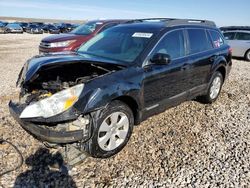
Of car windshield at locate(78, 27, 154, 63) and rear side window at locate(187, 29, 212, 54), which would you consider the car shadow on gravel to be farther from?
rear side window at locate(187, 29, 212, 54)

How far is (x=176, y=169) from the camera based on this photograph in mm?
3559

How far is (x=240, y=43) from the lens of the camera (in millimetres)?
13914

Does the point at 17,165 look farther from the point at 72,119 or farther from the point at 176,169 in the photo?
the point at 176,169

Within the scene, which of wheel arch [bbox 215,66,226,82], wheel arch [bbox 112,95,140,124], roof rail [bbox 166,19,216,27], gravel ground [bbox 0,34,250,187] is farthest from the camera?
wheel arch [bbox 215,66,226,82]

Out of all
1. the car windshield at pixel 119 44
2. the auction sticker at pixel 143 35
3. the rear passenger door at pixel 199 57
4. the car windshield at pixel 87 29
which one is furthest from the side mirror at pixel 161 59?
the car windshield at pixel 87 29

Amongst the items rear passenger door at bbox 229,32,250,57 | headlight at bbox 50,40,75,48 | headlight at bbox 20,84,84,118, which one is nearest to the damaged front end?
headlight at bbox 20,84,84,118

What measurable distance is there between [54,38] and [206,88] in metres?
6.53

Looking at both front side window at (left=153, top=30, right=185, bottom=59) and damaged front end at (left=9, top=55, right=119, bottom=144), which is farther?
front side window at (left=153, top=30, right=185, bottom=59)

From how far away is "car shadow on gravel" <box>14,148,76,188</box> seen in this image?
3.16 m

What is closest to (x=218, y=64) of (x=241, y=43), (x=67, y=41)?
(x=67, y=41)

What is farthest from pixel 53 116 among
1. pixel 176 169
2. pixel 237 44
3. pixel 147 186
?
pixel 237 44

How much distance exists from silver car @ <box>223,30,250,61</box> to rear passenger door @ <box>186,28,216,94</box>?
30.4ft

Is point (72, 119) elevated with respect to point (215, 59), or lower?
lower

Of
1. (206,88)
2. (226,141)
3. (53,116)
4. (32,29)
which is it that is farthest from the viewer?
(32,29)
